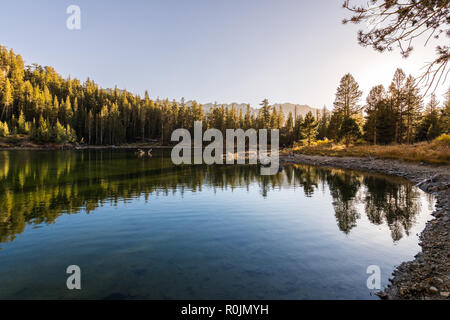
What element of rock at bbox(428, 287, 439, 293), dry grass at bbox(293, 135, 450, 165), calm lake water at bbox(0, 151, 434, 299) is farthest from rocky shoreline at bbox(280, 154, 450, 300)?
dry grass at bbox(293, 135, 450, 165)

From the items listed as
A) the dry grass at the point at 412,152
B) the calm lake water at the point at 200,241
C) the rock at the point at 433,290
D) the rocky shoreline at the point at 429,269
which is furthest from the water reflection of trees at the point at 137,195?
the dry grass at the point at 412,152

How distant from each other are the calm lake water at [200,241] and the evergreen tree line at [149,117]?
3756 centimetres

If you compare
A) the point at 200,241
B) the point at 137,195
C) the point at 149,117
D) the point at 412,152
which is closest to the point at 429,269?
the point at 200,241

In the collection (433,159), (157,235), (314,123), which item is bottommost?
(157,235)

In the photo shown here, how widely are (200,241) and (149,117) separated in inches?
4591

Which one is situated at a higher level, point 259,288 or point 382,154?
point 382,154

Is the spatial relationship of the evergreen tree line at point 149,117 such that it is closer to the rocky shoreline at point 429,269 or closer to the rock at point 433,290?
the rocky shoreline at point 429,269

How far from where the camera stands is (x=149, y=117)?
11681 centimetres

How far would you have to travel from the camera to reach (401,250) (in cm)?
838

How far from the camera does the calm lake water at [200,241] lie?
237 inches

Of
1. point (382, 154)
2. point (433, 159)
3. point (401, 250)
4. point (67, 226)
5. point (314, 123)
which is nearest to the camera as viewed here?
point (401, 250)

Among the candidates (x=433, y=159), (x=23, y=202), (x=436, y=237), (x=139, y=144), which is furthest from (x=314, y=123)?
(x=139, y=144)
